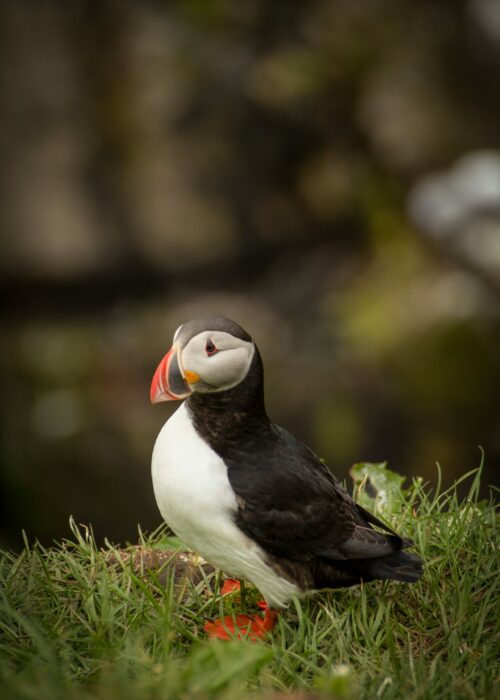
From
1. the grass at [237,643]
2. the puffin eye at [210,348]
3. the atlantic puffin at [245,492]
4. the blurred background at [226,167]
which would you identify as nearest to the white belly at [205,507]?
the atlantic puffin at [245,492]

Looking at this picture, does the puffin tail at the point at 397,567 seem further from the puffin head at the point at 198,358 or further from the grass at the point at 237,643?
the puffin head at the point at 198,358

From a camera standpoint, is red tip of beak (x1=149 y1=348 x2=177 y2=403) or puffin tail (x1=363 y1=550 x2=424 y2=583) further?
puffin tail (x1=363 y1=550 x2=424 y2=583)

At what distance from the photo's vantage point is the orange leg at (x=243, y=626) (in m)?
2.72

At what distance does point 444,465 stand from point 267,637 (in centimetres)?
456

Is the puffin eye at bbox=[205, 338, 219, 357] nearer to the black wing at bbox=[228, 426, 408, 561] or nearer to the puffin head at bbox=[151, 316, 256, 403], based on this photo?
the puffin head at bbox=[151, 316, 256, 403]

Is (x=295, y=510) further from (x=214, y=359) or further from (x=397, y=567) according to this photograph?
(x=214, y=359)

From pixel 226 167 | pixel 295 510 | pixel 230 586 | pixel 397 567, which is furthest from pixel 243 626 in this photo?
pixel 226 167

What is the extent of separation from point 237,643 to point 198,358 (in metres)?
0.81

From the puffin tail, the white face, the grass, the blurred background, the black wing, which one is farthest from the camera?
the blurred background

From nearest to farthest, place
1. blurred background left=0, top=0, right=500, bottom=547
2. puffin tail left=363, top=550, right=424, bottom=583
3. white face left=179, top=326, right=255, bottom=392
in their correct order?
white face left=179, top=326, right=255, bottom=392
puffin tail left=363, top=550, right=424, bottom=583
blurred background left=0, top=0, right=500, bottom=547

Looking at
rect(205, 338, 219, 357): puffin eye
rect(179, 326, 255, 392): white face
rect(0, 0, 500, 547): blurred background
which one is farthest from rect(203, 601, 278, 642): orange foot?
rect(0, 0, 500, 547): blurred background

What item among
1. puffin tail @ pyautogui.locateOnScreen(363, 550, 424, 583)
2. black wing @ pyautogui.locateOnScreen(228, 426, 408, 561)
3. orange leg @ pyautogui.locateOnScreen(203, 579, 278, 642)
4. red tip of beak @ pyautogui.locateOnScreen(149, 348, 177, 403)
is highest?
red tip of beak @ pyautogui.locateOnScreen(149, 348, 177, 403)

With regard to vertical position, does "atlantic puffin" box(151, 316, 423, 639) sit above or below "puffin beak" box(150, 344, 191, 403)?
below

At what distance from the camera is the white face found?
2.57 m
